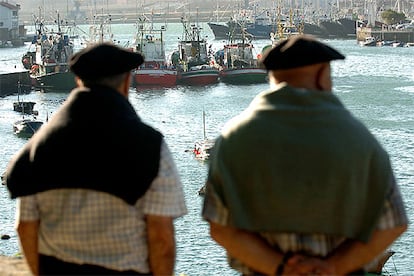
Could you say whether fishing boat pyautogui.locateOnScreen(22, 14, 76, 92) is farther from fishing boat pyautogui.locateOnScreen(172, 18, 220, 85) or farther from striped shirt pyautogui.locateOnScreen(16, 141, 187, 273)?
striped shirt pyautogui.locateOnScreen(16, 141, 187, 273)

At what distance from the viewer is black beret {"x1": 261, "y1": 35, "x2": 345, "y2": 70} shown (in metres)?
2.39

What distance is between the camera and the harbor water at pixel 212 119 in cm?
1484

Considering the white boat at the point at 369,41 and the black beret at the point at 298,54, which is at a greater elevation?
the black beret at the point at 298,54

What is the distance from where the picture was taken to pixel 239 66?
4791 cm

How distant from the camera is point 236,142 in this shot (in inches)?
93.0

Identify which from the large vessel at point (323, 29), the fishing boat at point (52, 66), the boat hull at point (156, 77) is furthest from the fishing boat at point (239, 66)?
the large vessel at point (323, 29)

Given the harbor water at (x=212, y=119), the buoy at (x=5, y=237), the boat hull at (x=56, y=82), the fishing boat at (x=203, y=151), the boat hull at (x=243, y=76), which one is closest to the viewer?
the harbor water at (x=212, y=119)

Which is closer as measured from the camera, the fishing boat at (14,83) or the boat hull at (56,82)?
the boat hull at (56,82)

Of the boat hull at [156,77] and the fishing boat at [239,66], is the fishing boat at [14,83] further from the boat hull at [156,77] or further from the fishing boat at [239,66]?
the fishing boat at [239,66]

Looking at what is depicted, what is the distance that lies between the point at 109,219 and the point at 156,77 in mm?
42895

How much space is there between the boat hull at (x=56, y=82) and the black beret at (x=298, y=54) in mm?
42382

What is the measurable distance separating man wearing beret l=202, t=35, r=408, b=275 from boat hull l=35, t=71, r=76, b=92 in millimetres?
42437

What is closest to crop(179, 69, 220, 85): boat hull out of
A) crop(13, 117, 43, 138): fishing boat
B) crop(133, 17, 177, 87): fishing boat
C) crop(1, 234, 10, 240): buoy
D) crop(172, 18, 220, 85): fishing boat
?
crop(172, 18, 220, 85): fishing boat

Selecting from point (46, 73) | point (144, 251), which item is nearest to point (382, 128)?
point (46, 73)
